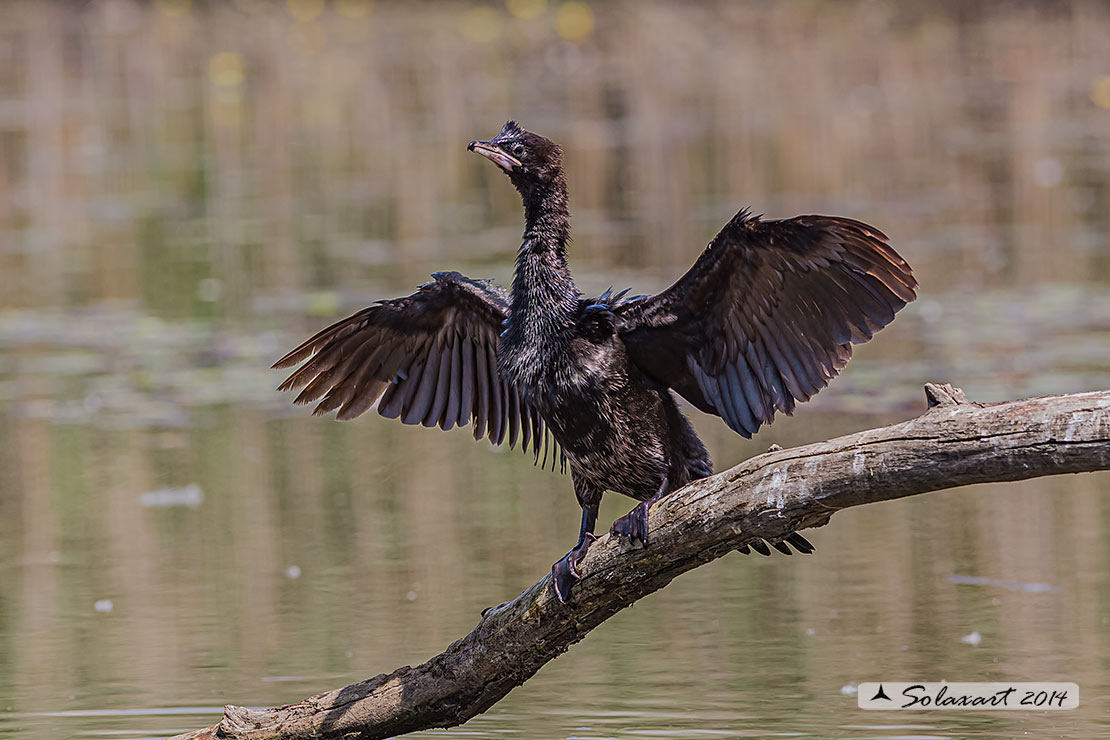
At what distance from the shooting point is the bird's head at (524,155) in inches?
185

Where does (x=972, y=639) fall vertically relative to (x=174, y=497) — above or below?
below

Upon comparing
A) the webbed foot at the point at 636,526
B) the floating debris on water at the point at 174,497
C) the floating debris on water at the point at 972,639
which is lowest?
the floating debris on water at the point at 972,639

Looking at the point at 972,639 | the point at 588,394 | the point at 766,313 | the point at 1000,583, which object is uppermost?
the point at 766,313

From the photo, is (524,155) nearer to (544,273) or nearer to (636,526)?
(544,273)

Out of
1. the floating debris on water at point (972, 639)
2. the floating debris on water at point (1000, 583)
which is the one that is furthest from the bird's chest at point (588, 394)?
the floating debris on water at point (1000, 583)

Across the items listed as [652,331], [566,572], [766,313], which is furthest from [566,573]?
[766,313]

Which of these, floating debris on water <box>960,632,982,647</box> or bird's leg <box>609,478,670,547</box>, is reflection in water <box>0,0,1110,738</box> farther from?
bird's leg <box>609,478,670,547</box>

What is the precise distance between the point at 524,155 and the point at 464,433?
3.98 m

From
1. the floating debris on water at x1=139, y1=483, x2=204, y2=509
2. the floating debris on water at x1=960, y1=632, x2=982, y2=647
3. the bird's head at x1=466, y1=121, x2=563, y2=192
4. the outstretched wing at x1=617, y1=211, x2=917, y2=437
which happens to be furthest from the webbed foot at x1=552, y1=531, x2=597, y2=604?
the floating debris on water at x1=139, y1=483, x2=204, y2=509

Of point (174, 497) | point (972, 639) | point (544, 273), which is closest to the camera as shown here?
point (544, 273)

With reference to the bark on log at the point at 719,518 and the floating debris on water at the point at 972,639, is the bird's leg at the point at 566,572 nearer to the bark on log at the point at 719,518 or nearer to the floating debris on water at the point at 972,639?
the bark on log at the point at 719,518

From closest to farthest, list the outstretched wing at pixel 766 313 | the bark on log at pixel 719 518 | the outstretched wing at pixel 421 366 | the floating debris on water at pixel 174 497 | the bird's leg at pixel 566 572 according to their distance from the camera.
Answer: the bark on log at pixel 719 518 < the outstretched wing at pixel 766 313 < the bird's leg at pixel 566 572 < the outstretched wing at pixel 421 366 < the floating debris on water at pixel 174 497

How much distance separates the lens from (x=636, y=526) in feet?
13.7

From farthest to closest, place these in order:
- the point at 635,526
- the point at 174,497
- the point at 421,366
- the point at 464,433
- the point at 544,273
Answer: the point at 464,433 → the point at 174,497 → the point at 421,366 → the point at 544,273 → the point at 635,526
